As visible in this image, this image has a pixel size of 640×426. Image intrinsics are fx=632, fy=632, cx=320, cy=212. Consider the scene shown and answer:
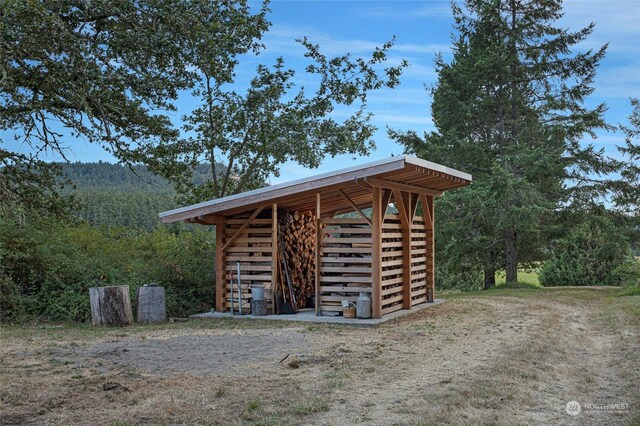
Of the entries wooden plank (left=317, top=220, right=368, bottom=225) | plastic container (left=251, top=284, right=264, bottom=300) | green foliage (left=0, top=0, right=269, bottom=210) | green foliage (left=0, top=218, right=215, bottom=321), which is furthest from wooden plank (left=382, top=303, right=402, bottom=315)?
green foliage (left=0, top=0, right=269, bottom=210)

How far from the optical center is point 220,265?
1236 centimetres

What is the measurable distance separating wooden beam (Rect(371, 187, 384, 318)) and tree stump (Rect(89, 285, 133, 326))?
437 centimetres

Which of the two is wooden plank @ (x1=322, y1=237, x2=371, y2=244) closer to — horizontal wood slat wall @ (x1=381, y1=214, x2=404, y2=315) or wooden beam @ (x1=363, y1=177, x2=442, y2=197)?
horizontal wood slat wall @ (x1=381, y1=214, x2=404, y2=315)

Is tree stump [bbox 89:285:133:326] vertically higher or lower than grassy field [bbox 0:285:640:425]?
higher

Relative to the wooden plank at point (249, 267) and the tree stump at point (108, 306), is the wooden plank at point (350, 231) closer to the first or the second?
the wooden plank at point (249, 267)

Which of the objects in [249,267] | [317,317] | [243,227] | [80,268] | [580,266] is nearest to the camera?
[317,317]

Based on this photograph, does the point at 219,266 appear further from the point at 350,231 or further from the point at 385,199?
the point at 385,199

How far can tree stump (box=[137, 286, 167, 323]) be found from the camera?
1133cm

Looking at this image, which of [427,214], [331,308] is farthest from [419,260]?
[331,308]

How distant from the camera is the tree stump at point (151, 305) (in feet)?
37.2

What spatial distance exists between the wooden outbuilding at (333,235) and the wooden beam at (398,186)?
0.06 ft

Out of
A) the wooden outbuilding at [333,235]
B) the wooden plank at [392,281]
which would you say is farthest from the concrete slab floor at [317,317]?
the wooden plank at [392,281]

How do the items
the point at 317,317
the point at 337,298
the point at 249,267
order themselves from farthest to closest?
the point at 249,267, the point at 337,298, the point at 317,317

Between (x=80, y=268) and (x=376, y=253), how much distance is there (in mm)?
5764
